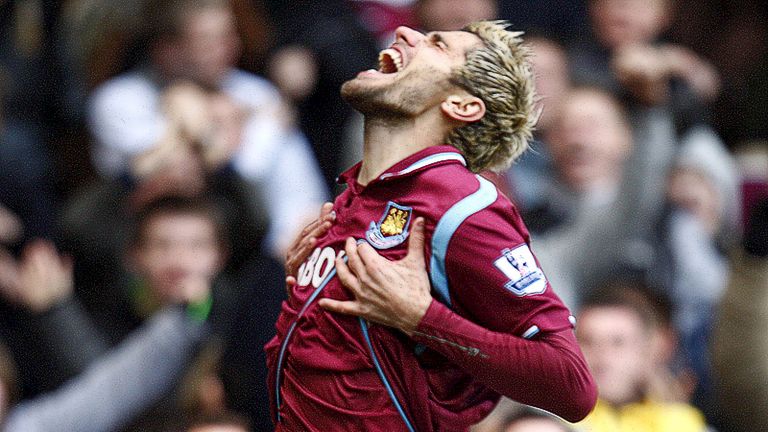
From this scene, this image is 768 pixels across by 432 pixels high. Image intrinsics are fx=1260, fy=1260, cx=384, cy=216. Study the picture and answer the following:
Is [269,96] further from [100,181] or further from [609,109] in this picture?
[609,109]

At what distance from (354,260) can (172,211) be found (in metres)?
2.77

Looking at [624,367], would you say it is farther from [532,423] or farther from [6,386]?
[6,386]

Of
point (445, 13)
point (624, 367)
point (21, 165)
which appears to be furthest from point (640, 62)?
point (21, 165)

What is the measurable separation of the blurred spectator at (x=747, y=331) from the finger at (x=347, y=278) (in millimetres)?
2239

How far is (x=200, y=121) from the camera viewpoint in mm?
5441


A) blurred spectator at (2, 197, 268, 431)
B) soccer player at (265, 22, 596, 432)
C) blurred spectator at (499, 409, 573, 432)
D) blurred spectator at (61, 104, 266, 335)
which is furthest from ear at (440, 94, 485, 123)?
blurred spectator at (61, 104, 266, 335)

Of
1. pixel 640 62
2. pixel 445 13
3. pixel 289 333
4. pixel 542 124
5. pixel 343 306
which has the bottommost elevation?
pixel 542 124

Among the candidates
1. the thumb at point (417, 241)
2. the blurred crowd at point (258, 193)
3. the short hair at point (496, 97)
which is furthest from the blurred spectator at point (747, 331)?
the thumb at point (417, 241)

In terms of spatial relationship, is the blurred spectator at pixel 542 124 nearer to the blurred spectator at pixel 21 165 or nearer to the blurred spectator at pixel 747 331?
the blurred spectator at pixel 747 331

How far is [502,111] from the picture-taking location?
2637 millimetres

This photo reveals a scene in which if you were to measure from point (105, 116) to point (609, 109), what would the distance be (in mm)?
2195

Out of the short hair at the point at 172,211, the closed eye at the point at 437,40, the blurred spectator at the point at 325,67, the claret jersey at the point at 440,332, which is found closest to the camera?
the claret jersey at the point at 440,332

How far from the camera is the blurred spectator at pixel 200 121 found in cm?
540

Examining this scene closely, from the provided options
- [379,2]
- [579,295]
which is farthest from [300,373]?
[379,2]
